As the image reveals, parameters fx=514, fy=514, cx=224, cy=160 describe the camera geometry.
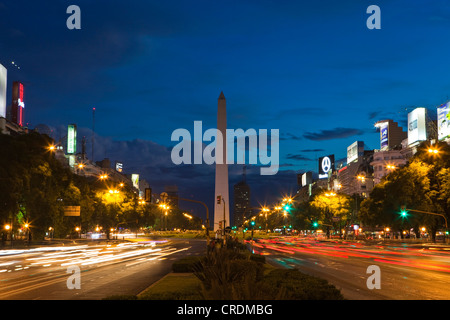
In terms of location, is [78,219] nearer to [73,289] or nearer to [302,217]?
[73,289]

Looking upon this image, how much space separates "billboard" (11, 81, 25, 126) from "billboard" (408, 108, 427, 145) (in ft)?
→ 321

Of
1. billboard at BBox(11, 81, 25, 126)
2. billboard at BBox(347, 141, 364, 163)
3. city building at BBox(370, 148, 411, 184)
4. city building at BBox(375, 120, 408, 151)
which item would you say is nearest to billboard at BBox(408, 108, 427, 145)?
city building at BBox(370, 148, 411, 184)

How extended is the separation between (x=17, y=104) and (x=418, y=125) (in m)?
100.0

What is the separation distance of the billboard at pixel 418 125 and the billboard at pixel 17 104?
9774 centimetres

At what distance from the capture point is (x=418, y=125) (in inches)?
5404

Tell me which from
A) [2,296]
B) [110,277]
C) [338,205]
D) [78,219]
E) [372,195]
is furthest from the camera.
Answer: [338,205]

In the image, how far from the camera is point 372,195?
275ft

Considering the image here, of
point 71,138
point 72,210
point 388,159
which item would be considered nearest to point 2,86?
point 72,210

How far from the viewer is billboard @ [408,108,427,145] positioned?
135275mm

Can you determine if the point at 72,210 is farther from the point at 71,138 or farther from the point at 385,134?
the point at 385,134

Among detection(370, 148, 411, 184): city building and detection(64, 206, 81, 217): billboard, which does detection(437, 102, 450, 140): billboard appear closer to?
detection(370, 148, 411, 184): city building
